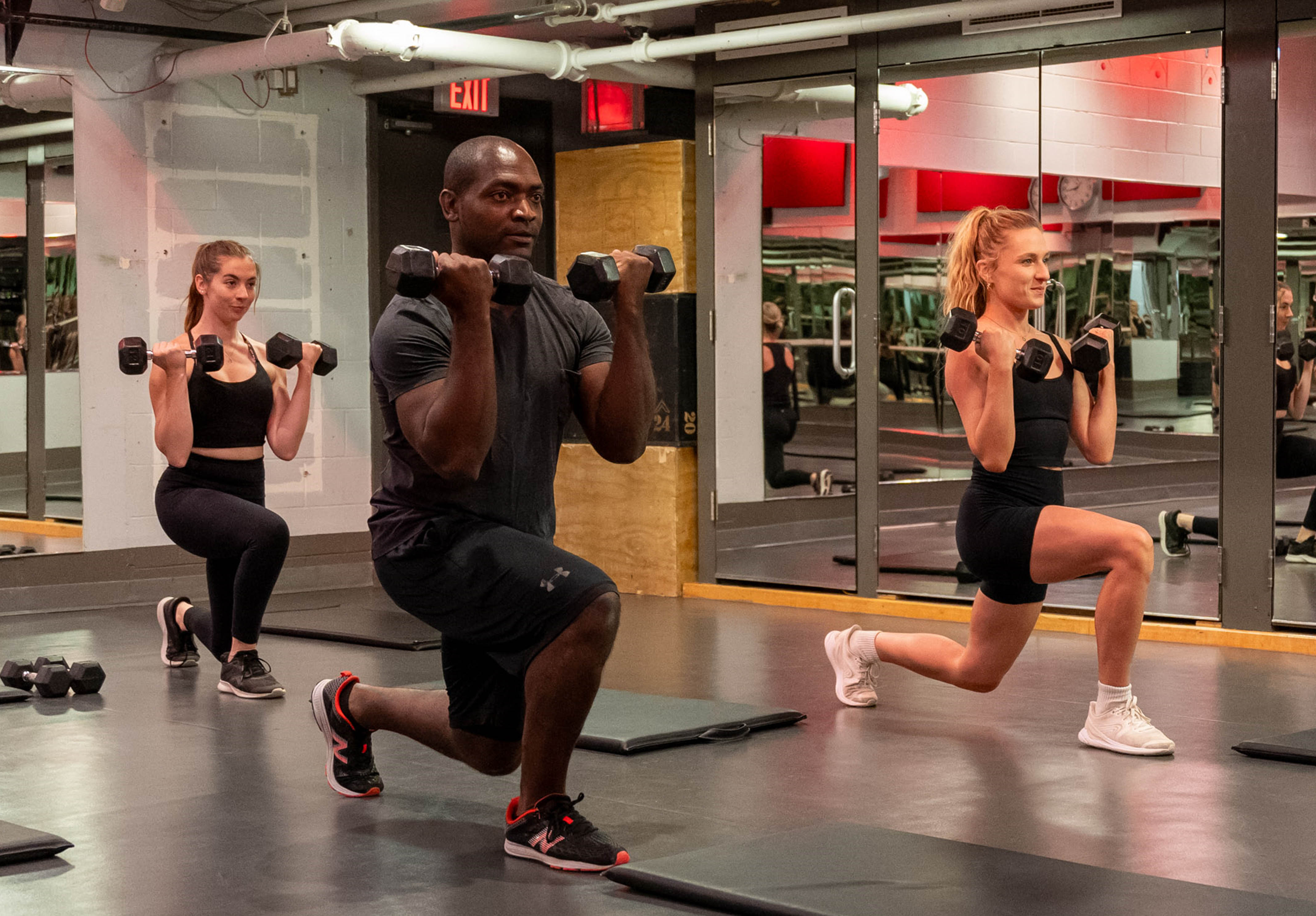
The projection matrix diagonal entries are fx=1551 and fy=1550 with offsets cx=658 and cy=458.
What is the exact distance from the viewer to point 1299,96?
20.5 feet

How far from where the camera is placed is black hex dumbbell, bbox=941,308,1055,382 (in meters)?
4.19

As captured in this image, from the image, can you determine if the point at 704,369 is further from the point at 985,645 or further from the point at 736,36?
the point at 985,645

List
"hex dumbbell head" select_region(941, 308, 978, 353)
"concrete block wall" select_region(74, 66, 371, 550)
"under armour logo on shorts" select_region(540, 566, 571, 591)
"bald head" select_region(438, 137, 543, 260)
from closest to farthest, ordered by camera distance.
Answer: "under armour logo on shorts" select_region(540, 566, 571, 591)
"bald head" select_region(438, 137, 543, 260)
"hex dumbbell head" select_region(941, 308, 978, 353)
"concrete block wall" select_region(74, 66, 371, 550)

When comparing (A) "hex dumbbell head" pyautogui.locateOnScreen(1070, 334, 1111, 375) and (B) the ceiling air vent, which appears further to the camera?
(B) the ceiling air vent

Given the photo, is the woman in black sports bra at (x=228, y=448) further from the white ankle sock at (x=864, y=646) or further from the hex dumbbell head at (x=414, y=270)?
the hex dumbbell head at (x=414, y=270)

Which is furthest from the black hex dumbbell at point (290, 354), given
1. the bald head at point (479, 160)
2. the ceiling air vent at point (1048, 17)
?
the ceiling air vent at point (1048, 17)

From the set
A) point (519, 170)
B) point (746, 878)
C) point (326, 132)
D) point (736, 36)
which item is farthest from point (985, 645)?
point (326, 132)

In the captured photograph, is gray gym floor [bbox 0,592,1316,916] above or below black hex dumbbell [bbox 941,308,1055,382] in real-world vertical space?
below

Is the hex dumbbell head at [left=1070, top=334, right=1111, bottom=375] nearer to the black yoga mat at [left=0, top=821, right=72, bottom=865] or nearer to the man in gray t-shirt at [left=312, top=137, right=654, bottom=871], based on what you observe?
the man in gray t-shirt at [left=312, top=137, right=654, bottom=871]

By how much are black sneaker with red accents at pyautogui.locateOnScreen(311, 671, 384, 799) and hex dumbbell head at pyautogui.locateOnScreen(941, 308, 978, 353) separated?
1800 millimetres

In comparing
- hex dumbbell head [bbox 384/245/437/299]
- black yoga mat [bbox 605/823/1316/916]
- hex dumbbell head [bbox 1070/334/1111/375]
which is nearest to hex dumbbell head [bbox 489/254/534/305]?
hex dumbbell head [bbox 384/245/437/299]

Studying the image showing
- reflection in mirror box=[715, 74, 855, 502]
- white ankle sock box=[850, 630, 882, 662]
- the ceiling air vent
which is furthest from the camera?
reflection in mirror box=[715, 74, 855, 502]

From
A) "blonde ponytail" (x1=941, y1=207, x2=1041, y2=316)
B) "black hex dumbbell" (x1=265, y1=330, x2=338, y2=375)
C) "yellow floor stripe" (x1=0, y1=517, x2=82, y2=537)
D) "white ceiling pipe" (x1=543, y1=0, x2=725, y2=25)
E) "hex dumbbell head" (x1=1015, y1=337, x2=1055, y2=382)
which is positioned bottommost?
"yellow floor stripe" (x1=0, y1=517, x2=82, y2=537)

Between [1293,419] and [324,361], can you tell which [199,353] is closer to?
[324,361]
